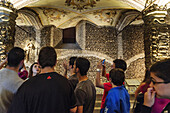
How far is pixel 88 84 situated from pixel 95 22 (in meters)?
6.26

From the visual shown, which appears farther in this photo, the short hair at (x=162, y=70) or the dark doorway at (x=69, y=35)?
the dark doorway at (x=69, y=35)

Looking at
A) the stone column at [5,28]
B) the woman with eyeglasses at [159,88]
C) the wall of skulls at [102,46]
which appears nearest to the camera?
the woman with eyeglasses at [159,88]

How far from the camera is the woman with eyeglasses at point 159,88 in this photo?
0.93 meters

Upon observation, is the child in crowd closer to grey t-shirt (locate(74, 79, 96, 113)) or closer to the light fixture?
grey t-shirt (locate(74, 79, 96, 113))

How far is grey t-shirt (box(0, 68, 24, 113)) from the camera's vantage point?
1262mm

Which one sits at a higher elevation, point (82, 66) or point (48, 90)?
point (82, 66)

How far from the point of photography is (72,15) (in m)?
7.25

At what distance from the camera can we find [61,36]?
8.00 metres

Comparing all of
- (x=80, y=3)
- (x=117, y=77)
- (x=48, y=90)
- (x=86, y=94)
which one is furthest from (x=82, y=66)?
(x=80, y=3)

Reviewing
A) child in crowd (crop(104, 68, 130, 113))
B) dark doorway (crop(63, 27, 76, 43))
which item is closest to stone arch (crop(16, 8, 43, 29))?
dark doorway (crop(63, 27, 76, 43))

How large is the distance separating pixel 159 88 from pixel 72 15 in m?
6.88

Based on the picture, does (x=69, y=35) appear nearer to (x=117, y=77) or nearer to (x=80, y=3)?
(x=80, y=3)

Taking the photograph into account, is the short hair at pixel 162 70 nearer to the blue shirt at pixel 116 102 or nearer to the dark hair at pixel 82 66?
the blue shirt at pixel 116 102

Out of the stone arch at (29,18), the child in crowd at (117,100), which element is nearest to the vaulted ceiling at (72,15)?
the stone arch at (29,18)
